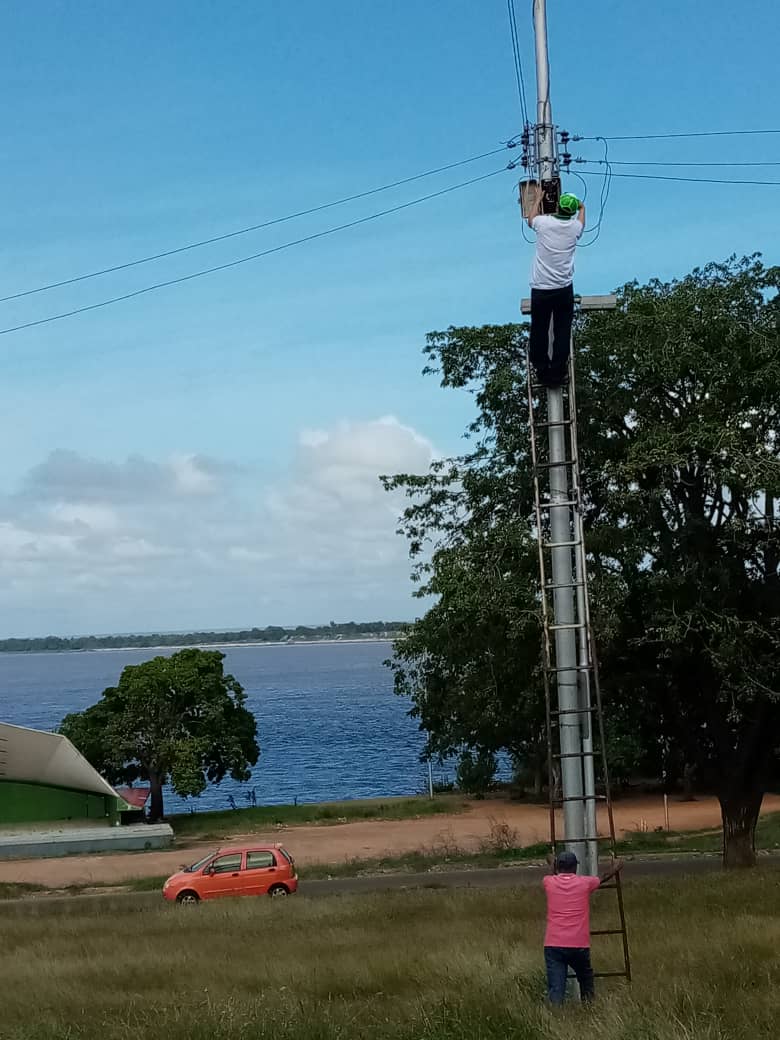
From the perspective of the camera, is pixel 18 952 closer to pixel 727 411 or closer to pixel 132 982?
pixel 132 982

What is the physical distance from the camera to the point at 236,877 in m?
24.5

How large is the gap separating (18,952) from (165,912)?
513 centimetres

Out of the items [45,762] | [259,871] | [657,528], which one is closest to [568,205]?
[657,528]

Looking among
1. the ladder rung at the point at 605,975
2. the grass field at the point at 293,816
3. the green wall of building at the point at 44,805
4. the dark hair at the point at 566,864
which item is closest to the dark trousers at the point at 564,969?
the ladder rung at the point at 605,975

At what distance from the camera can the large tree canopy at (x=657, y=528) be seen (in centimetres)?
1889

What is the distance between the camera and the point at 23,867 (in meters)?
37.4

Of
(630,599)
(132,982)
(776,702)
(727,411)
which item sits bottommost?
(132,982)

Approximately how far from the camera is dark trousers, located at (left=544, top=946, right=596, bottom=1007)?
8.51m

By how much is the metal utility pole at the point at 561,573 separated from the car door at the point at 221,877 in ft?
54.6

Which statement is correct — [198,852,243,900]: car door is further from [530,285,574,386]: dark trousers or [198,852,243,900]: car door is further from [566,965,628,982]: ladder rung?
[530,285,574,386]: dark trousers

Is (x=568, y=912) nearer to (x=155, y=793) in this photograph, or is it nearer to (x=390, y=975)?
(x=390, y=975)

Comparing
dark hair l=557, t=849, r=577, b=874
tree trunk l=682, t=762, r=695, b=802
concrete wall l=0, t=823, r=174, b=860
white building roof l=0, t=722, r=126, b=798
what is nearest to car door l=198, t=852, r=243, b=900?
dark hair l=557, t=849, r=577, b=874

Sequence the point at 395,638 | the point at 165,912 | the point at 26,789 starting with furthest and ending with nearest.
Result: the point at 26,789
the point at 395,638
the point at 165,912

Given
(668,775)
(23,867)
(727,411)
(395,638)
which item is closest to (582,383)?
(727,411)
